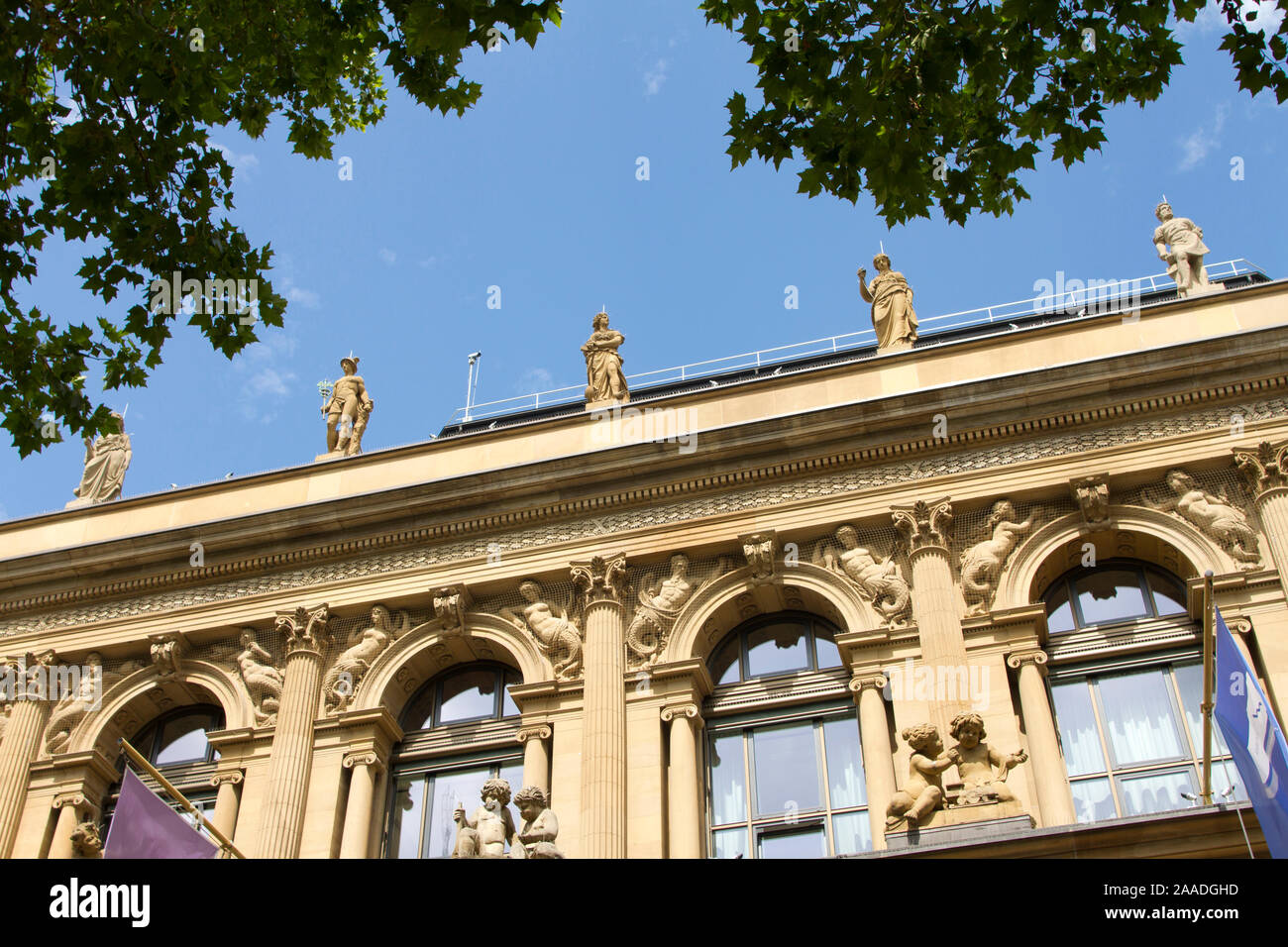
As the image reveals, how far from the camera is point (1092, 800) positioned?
17.5 metres

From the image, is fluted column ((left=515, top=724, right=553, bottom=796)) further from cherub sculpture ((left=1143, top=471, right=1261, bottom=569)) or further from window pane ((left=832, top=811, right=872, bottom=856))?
cherub sculpture ((left=1143, top=471, right=1261, bottom=569))

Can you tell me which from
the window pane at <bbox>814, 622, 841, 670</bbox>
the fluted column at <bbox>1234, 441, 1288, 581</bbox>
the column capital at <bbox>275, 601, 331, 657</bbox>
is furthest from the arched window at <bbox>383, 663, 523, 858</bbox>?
the fluted column at <bbox>1234, 441, 1288, 581</bbox>

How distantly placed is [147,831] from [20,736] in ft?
23.0

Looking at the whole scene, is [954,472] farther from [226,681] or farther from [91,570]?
[91,570]

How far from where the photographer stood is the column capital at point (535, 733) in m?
19.6

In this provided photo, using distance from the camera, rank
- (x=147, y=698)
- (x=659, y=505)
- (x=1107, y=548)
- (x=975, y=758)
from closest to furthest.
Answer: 1. (x=975, y=758)
2. (x=1107, y=548)
3. (x=659, y=505)
4. (x=147, y=698)

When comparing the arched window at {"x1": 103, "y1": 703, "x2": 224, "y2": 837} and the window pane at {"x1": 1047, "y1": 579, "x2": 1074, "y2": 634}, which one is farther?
the arched window at {"x1": 103, "y1": 703, "x2": 224, "y2": 837}

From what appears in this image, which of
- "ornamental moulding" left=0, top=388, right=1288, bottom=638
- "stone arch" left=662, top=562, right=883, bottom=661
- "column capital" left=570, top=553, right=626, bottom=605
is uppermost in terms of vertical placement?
"ornamental moulding" left=0, top=388, right=1288, bottom=638

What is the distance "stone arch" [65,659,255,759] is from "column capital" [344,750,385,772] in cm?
224

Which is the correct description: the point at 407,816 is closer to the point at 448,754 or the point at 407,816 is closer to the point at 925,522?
the point at 448,754

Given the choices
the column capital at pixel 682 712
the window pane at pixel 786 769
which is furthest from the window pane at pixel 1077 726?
the column capital at pixel 682 712

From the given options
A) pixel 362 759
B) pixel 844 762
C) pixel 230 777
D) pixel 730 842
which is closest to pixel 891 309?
pixel 844 762

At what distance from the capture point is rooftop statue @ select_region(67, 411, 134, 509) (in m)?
25.8
